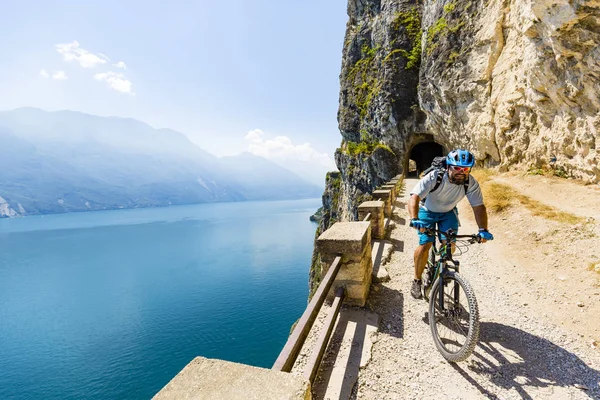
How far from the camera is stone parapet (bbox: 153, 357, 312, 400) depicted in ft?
6.39

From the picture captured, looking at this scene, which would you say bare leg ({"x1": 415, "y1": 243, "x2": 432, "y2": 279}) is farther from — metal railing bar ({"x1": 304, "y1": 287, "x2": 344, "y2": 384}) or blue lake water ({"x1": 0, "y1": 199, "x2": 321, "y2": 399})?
blue lake water ({"x1": 0, "y1": 199, "x2": 321, "y2": 399})

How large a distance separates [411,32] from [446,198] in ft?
127

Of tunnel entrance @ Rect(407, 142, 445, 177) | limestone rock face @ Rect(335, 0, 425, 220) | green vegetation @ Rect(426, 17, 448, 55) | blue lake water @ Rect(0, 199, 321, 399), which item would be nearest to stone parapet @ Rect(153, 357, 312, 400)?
green vegetation @ Rect(426, 17, 448, 55)

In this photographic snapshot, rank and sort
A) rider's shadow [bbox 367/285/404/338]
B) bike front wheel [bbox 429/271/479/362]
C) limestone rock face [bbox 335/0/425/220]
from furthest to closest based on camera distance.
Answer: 1. limestone rock face [bbox 335/0/425/220]
2. rider's shadow [bbox 367/285/404/338]
3. bike front wheel [bbox 429/271/479/362]

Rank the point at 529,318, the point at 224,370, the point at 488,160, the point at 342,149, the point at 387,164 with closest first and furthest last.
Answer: the point at 224,370
the point at 529,318
the point at 488,160
the point at 387,164
the point at 342,149

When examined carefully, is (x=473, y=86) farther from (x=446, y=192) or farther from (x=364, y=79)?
(x=364, y=79)

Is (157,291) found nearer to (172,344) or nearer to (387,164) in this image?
(172,344)

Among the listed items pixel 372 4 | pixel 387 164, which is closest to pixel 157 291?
pixel 387 164

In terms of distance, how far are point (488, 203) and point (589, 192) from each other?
3.10m

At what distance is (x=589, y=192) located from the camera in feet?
31.8

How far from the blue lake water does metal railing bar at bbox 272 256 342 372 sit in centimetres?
3279

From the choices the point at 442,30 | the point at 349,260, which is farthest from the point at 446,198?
the point at 442,30

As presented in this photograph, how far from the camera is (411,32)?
34562 mm

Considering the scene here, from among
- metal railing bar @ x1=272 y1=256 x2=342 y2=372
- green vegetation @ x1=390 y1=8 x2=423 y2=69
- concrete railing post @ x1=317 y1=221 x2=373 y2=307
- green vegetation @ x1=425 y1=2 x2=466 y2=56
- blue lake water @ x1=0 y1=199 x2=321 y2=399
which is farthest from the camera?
green vegetation @ x1=390 y1=8 x2=423 y2=69
